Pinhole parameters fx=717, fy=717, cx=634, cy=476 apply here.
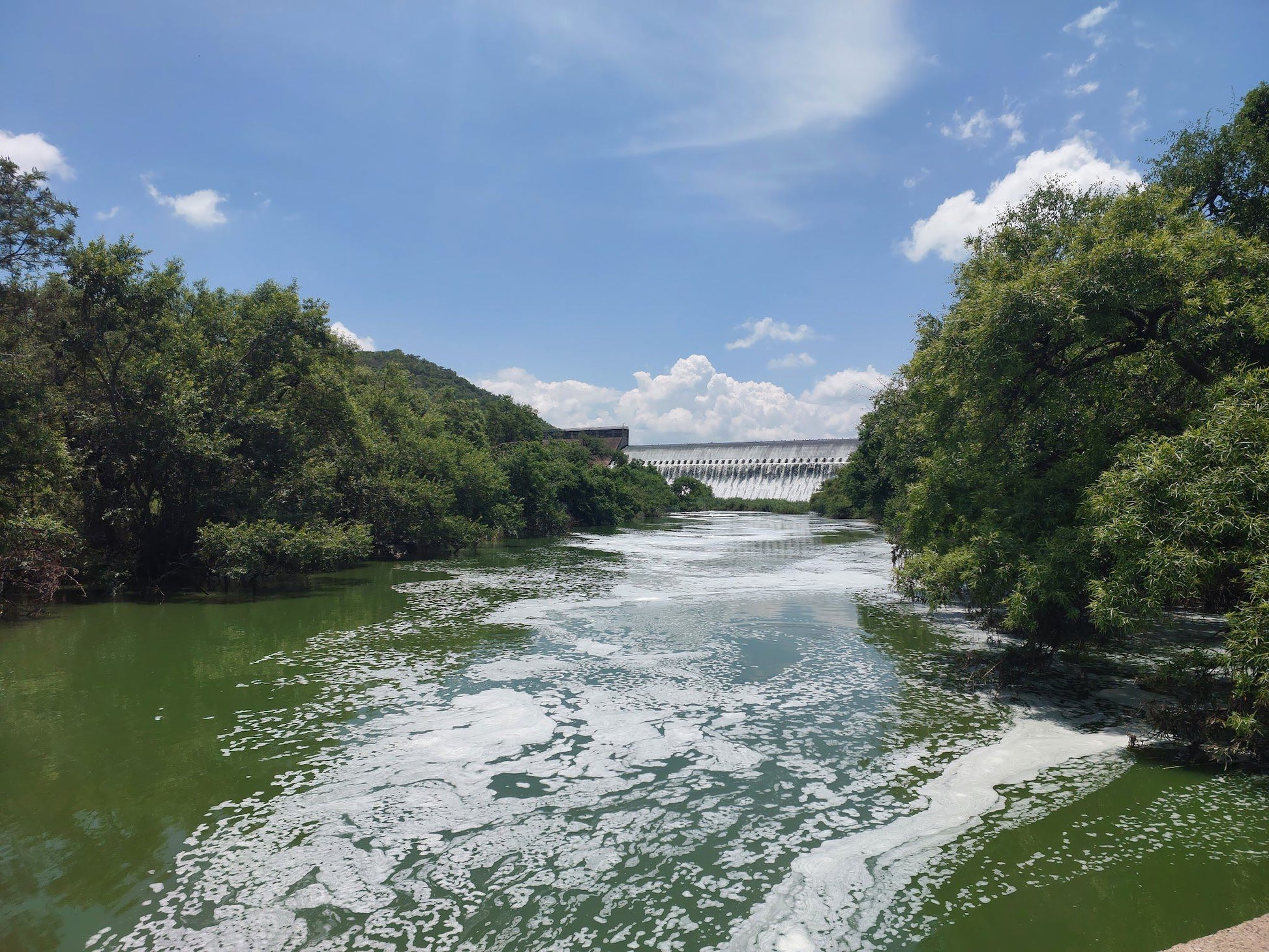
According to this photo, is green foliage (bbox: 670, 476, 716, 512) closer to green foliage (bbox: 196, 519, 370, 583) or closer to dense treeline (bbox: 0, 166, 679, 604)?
dense treeline (bbox: 0, 166, 679, 604)

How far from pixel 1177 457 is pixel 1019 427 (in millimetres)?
3740

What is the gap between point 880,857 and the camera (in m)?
5.74

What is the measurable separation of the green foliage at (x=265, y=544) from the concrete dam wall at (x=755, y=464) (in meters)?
63.2

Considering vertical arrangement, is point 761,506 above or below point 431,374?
below

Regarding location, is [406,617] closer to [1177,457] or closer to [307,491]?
[307,491]

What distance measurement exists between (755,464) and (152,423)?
72.2m

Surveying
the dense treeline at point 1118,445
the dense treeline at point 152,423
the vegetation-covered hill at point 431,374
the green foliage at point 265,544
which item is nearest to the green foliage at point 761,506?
the vegetation-covered hill at point 431,374

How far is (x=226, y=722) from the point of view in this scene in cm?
881

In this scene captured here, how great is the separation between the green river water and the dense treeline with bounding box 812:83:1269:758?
57.6 inches

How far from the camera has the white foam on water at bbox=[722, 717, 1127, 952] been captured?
190 inches

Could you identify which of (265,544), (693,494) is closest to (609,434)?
(693,494)

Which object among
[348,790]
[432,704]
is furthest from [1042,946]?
[432,704]

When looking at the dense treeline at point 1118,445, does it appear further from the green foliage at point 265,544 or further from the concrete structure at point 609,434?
the concrete structure at point 609,434

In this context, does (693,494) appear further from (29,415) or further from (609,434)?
(29,415)
